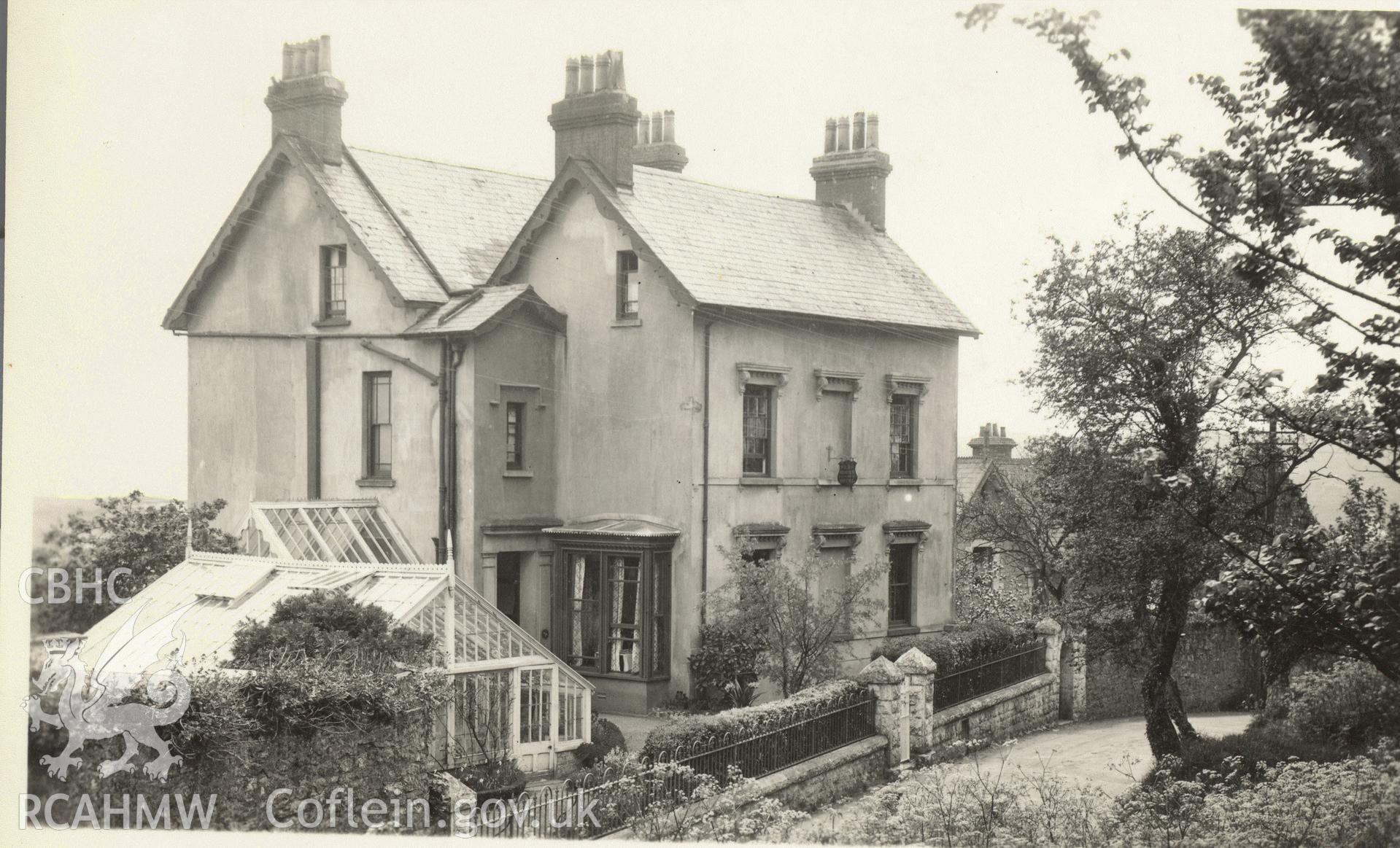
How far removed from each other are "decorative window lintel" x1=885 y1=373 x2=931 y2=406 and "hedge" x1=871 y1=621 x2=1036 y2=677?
2.85 metres

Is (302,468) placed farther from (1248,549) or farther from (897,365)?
(1248,549)

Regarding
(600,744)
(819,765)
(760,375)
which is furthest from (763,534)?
(600,744)

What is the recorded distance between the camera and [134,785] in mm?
10016

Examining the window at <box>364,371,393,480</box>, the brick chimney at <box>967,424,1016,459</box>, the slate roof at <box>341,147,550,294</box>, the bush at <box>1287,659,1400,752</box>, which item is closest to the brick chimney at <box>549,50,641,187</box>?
the slate roof at <box>341,147,550,294</box>

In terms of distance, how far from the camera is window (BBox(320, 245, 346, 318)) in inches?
482

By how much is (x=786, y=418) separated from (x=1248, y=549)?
450 centimetres

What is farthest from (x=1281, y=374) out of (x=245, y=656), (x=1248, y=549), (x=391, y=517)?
(x=245, y=656)

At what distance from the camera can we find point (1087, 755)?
485 inches

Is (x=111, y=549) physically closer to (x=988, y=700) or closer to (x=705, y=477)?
(x=705, y=477)

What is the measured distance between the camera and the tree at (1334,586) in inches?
372

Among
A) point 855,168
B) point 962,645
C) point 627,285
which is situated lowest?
point 962,645

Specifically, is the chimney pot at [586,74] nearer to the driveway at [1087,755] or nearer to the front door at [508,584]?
the front door at [508,584]

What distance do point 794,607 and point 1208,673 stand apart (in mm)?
3971

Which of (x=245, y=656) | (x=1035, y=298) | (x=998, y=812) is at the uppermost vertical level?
(x=1035, y=298)
